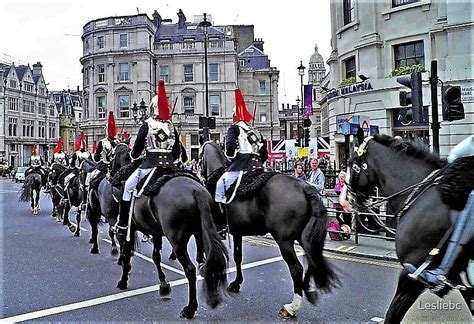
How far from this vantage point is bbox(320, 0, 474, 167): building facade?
21.1m

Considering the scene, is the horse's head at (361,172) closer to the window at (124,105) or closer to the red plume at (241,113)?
the red plume at (241,113)

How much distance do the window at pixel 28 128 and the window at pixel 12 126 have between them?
2.94m

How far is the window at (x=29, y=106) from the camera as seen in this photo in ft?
293

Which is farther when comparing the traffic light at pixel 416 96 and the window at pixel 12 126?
the window at pixel 12 126

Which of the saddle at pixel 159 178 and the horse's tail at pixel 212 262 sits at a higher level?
the saddle at pixel 159 178

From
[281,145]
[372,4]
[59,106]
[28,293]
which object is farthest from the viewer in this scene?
[59,106]

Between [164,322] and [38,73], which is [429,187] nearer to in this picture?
[164,322]

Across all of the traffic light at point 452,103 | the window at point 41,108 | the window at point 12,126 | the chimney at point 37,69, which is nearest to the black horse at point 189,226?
the traffic light at point 452,103

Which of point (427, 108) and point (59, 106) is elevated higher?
point (59, 106)

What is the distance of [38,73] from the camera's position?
9694cm

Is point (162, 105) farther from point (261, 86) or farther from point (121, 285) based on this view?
point (261, 86)

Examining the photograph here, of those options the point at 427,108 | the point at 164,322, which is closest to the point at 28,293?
the point at 164,322

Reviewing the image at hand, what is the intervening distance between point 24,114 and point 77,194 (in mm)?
82953

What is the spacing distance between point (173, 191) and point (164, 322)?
70.6 inches
